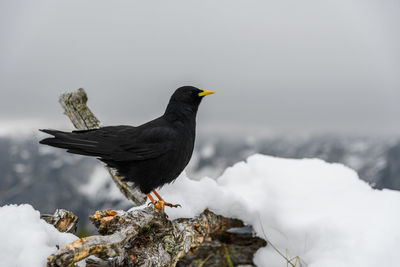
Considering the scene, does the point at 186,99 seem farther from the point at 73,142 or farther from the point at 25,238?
the point at 25,238

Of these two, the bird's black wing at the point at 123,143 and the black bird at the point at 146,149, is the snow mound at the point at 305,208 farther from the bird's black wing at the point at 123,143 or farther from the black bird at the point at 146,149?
the bird's black wing at the point at 123,143

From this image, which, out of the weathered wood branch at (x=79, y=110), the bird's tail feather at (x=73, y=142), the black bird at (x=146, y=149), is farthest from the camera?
the weathered wood branch at (x=79, y=110)

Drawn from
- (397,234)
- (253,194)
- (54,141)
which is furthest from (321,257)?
(54,141)

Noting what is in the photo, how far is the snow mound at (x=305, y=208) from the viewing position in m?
4.34

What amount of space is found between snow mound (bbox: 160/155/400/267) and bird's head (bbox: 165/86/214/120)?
1.26 meters

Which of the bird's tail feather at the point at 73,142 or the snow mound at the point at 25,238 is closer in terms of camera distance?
the snow mound at the point at 25,238

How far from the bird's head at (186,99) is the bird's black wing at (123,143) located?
1.30 feet

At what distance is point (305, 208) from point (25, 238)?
3.89 m

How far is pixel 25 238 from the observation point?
2957mm

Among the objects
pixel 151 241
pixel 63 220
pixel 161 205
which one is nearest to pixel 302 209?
pixel 161 205

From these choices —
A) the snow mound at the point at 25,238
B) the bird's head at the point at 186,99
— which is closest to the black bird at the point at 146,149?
the bird's head at the point at 186,99

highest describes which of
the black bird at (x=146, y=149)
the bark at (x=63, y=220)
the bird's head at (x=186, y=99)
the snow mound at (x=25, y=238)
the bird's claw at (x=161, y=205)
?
the bird's head at (x=186, y=99)

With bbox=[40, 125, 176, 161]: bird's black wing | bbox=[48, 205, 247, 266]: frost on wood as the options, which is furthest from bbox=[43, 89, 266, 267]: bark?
bbox=[40, 125, 176, 161]: bird's black wing

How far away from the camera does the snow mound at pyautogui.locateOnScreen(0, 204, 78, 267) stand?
→ 9.17 ft
